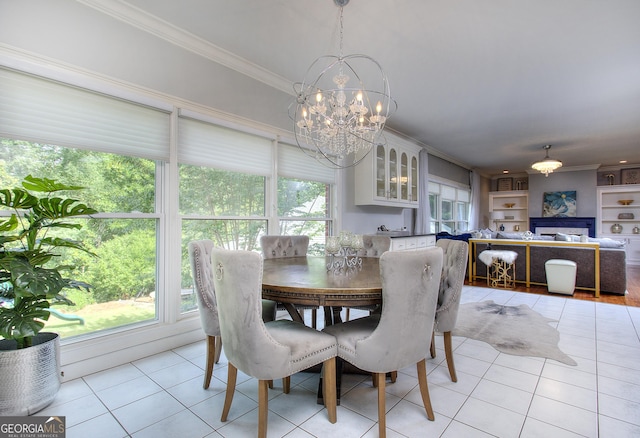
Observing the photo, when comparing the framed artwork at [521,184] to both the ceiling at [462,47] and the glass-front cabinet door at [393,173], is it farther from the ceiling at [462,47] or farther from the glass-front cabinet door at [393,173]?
the glass-front cabinet door at [393,173]

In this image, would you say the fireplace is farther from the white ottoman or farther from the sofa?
the white ottoman

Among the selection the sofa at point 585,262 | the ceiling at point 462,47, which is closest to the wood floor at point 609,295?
the sofa at point 585,262

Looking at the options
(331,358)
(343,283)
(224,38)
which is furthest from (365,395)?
(224,38)

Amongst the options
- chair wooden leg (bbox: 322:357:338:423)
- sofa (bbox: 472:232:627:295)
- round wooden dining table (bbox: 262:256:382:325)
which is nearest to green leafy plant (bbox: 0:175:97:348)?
round wooden dining table (bbox: 262:256:382:325)

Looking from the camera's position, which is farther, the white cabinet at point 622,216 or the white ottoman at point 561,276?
the white cabinet at point 622,216

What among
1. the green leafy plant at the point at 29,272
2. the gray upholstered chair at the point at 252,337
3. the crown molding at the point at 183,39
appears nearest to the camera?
the gray upholstered chair at the point at 252,337

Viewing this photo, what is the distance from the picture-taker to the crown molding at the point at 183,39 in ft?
7.12

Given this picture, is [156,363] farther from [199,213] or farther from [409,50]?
[409,50]

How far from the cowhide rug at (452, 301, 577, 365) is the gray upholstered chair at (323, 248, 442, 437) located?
62.4 inches

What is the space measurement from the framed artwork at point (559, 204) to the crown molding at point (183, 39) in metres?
9.06

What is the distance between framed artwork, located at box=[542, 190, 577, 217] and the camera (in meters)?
8.52

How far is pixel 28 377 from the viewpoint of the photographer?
165 cm

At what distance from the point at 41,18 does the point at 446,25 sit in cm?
286
